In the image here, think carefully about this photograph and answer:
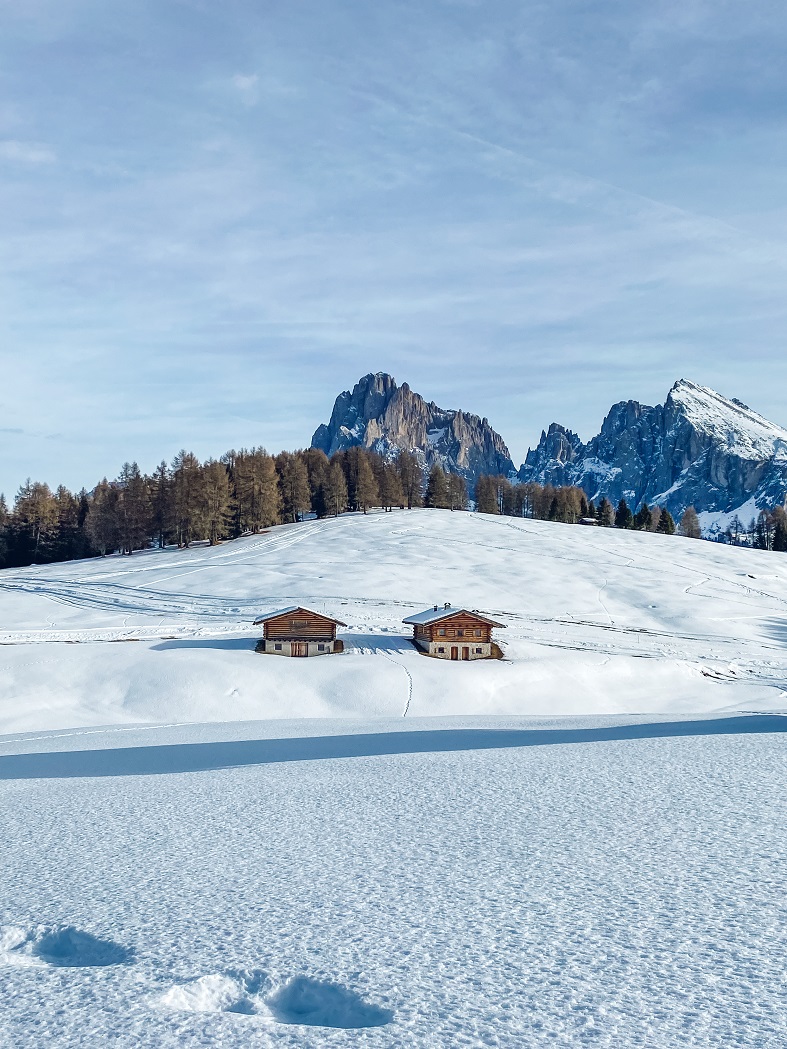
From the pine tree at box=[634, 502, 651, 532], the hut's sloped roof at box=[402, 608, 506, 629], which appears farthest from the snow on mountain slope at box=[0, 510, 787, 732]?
the pine tree at box=[634, 502, 651, 532]

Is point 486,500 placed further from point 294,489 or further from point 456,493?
point 294,489

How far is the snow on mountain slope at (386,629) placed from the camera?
110 ft

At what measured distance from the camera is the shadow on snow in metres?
15.8

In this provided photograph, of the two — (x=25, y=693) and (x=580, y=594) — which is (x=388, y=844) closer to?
(x=25, y=693)

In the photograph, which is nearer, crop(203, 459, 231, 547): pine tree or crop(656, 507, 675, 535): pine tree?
crop(203, 459, 231, 547): pine tree

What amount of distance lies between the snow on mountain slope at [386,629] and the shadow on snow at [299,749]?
11.1m

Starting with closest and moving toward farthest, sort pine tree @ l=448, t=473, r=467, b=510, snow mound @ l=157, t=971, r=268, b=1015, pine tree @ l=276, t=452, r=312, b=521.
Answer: snow mound @ l=157, t=971, r=268, b=1015 → pine tree @ l=276, t=452, r=312, b=521 → pine tree @ l=448, t=473, r=467, b=510

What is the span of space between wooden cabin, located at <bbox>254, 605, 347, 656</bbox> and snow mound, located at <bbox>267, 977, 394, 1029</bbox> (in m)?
37.1

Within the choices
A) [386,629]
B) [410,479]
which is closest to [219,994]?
[386,629]

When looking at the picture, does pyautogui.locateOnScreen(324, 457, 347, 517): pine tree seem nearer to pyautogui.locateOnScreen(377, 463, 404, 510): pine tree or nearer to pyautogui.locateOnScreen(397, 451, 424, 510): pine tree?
pyautogui.locateOnScreen(377, 463, 404, 510): pine tree

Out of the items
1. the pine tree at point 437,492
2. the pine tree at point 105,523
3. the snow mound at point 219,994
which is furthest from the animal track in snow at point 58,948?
the pine tree at point 437,492

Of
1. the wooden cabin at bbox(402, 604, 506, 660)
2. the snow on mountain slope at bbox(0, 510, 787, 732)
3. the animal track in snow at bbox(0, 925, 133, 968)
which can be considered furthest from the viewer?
the wooden cabin at bbox(402, 604, 506, 660)

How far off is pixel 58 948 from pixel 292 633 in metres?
36.8

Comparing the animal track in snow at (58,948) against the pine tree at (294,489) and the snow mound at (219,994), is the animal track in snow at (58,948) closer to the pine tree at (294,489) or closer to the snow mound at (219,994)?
the snow mound at (219,994)
